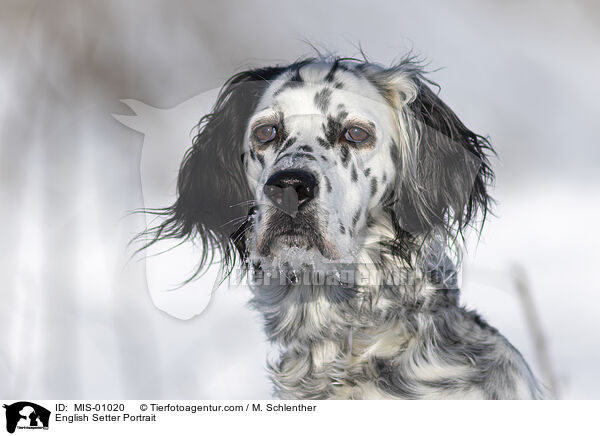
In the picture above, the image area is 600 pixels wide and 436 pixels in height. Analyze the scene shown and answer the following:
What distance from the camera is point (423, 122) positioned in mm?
1835

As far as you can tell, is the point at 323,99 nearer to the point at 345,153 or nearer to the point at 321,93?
the point at 321,93

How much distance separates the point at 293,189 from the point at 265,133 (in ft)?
0.98

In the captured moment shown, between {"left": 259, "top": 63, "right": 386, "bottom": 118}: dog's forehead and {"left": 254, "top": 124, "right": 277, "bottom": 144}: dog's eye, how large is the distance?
0.21ft

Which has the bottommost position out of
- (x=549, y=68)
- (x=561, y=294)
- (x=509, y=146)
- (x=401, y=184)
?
(x=561, y=294)

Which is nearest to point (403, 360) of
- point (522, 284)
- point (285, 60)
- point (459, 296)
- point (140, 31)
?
point (459, 296)

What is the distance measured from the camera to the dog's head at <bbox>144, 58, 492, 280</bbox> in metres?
1.63

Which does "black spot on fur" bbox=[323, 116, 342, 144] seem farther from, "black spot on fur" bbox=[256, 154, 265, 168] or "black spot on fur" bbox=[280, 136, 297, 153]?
"black spot on fur" bbox=[256, 154, 265, 168]

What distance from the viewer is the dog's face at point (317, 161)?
5.24ft

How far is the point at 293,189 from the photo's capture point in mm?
1577
